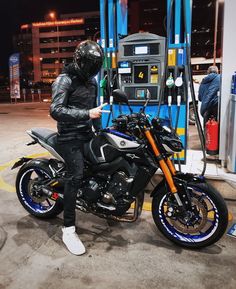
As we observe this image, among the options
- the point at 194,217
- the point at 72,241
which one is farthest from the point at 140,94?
the point at 72,241

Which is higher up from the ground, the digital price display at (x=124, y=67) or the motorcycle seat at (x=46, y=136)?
the digital price display at (x=124, y=67)

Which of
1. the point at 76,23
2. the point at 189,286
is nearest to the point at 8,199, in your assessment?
the point at 189,286

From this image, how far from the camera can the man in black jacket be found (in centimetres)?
278

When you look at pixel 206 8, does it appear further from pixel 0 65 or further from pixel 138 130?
pixel 0 65

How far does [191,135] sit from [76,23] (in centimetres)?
9155

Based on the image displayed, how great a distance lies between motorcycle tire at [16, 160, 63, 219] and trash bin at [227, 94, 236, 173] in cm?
245

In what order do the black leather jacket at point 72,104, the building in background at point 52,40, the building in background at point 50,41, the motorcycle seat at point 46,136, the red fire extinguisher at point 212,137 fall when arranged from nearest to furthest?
the black leather jacket at point 72,104
the motorcycle seat at point 46,136
the red fire extinguisher at point 212,137
the building in background at point 50,41
the building in background at point 52,40

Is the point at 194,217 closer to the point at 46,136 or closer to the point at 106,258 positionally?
the point at 106,258

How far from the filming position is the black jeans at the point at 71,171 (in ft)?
9.62

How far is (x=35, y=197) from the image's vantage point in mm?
3564

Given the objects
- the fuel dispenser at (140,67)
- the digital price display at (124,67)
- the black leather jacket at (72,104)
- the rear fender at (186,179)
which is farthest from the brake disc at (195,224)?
the digital price display at (124,67)

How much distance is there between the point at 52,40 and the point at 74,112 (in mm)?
100916

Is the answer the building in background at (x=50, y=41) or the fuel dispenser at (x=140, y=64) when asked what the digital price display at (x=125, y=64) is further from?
the building in background at (x=50, y=41)

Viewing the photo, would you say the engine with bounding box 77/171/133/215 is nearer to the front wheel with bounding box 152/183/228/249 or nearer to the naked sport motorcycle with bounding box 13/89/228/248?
the naked sport motorcycle with bounding box 13/89/228/248
